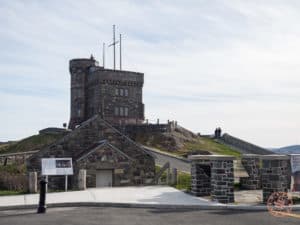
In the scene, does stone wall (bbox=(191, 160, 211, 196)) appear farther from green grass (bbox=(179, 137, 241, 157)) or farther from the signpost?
green grass (bbox=(179, 137, 241, 157))

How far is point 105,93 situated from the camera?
64688mm

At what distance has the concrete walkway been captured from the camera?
16.5 m

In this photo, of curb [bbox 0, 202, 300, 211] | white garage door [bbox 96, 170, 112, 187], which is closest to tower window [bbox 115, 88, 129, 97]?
white garage door [bbox 96, 170, 112, 187]

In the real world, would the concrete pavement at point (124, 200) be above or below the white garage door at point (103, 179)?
below

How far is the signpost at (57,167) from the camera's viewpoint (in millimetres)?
20375

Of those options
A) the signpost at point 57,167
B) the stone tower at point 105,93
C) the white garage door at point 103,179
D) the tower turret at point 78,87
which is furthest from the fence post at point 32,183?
the tower turret at point 78,87

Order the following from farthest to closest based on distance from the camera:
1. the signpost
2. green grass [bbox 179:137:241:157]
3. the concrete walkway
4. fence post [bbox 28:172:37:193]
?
1. green grass [bbox 179:137:241:157]
2. the signpost
3. fence post [bbox 28:172:37:193]
4. the concrete walkway

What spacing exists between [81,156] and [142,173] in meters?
3.59

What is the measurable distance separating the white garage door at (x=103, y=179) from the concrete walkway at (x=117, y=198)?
8.46 feet

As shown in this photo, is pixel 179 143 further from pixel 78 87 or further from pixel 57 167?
pixel 57 167

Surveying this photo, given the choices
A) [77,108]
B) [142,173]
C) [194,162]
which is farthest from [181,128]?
[194,162]

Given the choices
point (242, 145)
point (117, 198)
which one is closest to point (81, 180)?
point (117, 198)

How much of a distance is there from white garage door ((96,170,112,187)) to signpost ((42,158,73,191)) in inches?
97.8

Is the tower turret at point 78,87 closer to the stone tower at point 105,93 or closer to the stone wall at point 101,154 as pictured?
the stone tower at point 105,93
